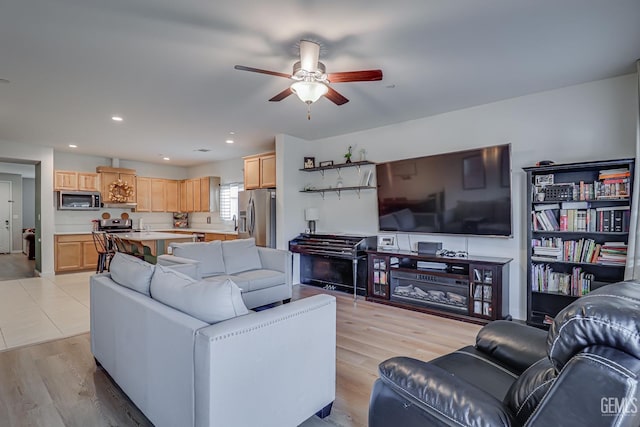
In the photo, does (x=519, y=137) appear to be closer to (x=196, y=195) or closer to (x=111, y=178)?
(x=196, y=195)

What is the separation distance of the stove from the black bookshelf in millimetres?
8028

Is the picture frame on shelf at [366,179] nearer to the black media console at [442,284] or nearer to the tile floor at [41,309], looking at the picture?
the black media console at [442,284]

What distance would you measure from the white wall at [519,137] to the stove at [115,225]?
4.67m

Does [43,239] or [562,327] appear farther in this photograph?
[43,239]

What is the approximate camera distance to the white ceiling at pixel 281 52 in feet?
7.10

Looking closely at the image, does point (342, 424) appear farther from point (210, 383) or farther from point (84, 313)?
point (84, 313)

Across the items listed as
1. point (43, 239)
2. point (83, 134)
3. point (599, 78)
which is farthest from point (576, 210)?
point (43, 239)

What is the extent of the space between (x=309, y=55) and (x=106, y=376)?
293cm

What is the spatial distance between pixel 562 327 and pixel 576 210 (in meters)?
3.04

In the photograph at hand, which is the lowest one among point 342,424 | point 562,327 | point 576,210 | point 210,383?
point 342,424

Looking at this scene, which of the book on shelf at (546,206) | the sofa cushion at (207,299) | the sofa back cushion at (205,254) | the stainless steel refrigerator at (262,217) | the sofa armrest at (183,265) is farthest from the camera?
the stainless steel refrigerator at (262,217)

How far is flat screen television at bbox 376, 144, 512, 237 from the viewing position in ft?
12.2

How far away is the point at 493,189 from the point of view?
375 cm

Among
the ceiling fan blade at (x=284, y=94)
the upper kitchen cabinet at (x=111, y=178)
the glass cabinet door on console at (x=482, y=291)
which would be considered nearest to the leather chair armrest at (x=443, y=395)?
the ceiling fan blade at (x=284, y=94)
